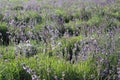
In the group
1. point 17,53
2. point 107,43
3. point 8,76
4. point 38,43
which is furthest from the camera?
point 38,43

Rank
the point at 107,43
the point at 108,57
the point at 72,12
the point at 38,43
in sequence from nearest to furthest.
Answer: the point at 108,57 → the point at 107,43 → the point at 38,43 → the point at 72,12

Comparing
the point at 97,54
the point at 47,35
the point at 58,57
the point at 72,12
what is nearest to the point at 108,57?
the point at 97,54

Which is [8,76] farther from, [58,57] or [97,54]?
[97,54]

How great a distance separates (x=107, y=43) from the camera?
4.86 m

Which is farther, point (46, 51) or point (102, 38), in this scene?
point (102, 38)

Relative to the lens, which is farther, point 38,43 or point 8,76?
point 38,43

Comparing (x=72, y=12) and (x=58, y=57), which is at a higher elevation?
(x=58, y=57)

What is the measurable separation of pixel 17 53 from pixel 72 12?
18.1 ft

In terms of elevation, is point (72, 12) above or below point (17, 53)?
below

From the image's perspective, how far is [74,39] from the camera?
19.4ft

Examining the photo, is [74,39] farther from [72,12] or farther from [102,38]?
[72,12]

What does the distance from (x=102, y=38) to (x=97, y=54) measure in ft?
3.45

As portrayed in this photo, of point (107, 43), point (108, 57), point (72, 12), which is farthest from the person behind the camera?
point (72, 12)

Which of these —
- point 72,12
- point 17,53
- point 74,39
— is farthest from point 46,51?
point 72,12
